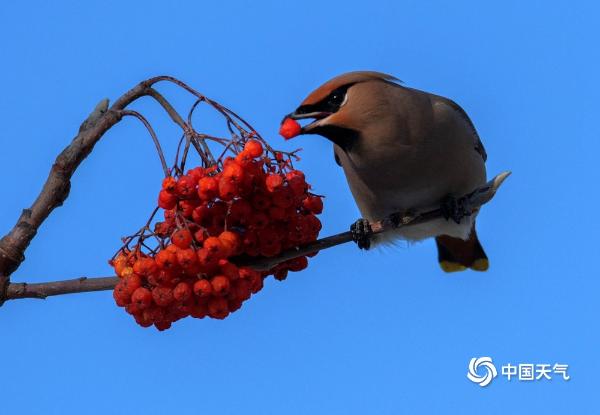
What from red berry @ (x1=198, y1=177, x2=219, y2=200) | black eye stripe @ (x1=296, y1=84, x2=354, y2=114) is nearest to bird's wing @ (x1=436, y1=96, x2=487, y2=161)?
black eye stripe @ (x1=296, y1=84, x2=354, y2=114)

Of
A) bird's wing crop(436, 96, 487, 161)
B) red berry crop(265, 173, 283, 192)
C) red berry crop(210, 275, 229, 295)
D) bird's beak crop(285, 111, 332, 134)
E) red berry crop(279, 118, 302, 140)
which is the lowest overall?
red berry crop(210, 275, 229, 295)

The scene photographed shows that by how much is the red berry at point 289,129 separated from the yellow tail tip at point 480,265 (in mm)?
2896

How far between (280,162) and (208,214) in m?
0.27

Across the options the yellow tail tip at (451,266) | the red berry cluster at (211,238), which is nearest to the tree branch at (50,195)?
the red berry cluster at (211,238)

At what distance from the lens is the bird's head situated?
136 inches

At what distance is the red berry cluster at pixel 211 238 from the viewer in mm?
2578

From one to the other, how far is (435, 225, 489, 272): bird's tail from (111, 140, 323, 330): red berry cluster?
306 centimetres

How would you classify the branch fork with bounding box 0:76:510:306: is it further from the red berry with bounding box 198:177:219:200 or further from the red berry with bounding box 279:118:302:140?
the red berry with bounding box 279:118:302:140

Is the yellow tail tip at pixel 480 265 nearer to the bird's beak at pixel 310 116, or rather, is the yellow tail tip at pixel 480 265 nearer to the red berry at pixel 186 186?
the bird's beak at pixel 310 116

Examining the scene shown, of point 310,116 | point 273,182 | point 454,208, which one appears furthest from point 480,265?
point 273,182

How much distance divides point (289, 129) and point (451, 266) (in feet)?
9.71

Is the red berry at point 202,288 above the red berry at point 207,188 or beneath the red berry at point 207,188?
beneath

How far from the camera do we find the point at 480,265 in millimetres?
Answer: 5855

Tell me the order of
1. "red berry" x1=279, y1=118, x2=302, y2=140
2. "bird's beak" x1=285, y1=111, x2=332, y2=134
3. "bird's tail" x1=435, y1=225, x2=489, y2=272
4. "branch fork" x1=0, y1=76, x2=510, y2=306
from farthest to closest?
"bird's tail" x1=435, y1=225, x2=489, y2=272 < "bird's beak" x1=285, y1=111, x2=332, y2=134 < "red berry" x1=279, y1=118, x2=302, y2=140 < "branch fork" x1=0, y1=76, x2=510, y2=306
